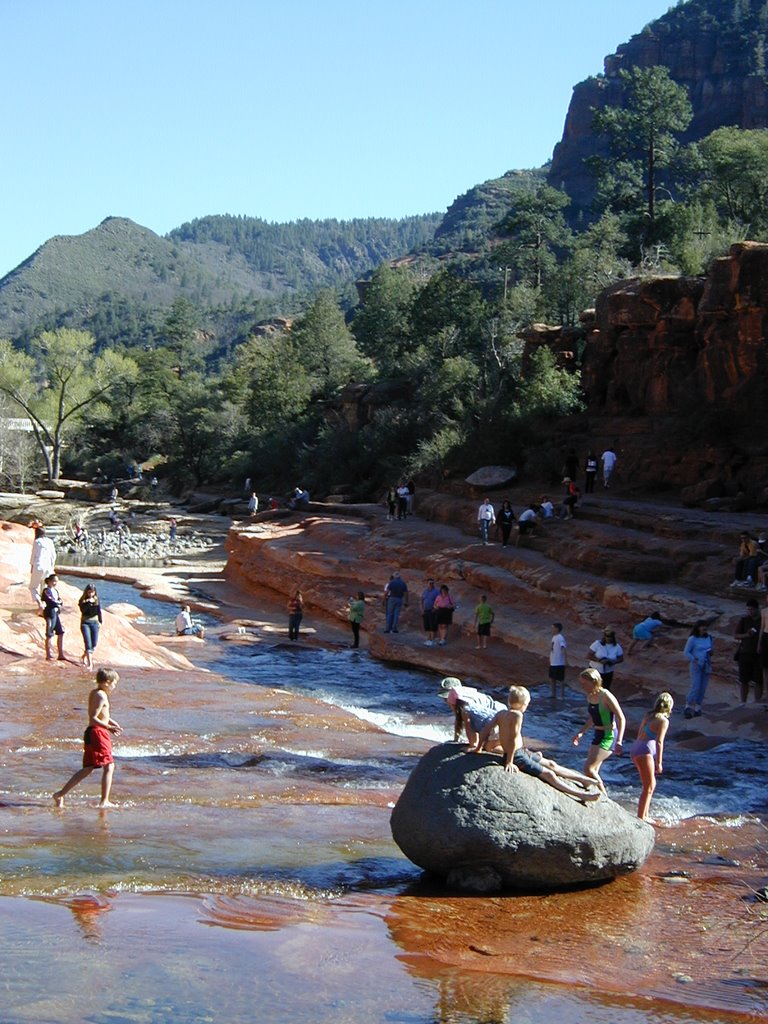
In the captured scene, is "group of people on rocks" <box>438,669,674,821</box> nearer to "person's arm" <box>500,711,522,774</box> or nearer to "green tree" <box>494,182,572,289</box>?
"person's arm" <box>500,711,522,774</box>

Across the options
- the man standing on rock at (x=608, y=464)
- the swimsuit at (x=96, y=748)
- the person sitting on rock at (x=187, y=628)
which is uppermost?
the man standing on rock at (x=608, y=464)

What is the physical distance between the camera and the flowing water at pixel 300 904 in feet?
23.0

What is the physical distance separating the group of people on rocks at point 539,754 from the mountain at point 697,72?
110826 mm

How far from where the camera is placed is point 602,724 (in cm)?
1175

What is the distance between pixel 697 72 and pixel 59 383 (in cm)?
8553

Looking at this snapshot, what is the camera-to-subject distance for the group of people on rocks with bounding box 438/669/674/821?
9.40m

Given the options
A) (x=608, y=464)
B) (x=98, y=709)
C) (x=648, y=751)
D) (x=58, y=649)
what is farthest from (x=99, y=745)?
(x=608, y=464)

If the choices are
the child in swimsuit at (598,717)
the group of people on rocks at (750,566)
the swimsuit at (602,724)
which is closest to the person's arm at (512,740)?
the child in swimsuit at (598,717)

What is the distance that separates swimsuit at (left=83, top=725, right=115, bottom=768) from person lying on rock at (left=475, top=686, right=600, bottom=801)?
341cm

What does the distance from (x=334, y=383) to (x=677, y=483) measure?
36607mm

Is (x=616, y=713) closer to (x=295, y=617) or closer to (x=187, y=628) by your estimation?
(x=295, y=617)

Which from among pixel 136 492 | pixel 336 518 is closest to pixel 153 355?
pixel 136 492

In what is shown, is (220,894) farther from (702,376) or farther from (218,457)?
(218,457)

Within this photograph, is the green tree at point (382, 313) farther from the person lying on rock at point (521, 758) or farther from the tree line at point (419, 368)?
the person lying on rock at point (521, 758)
